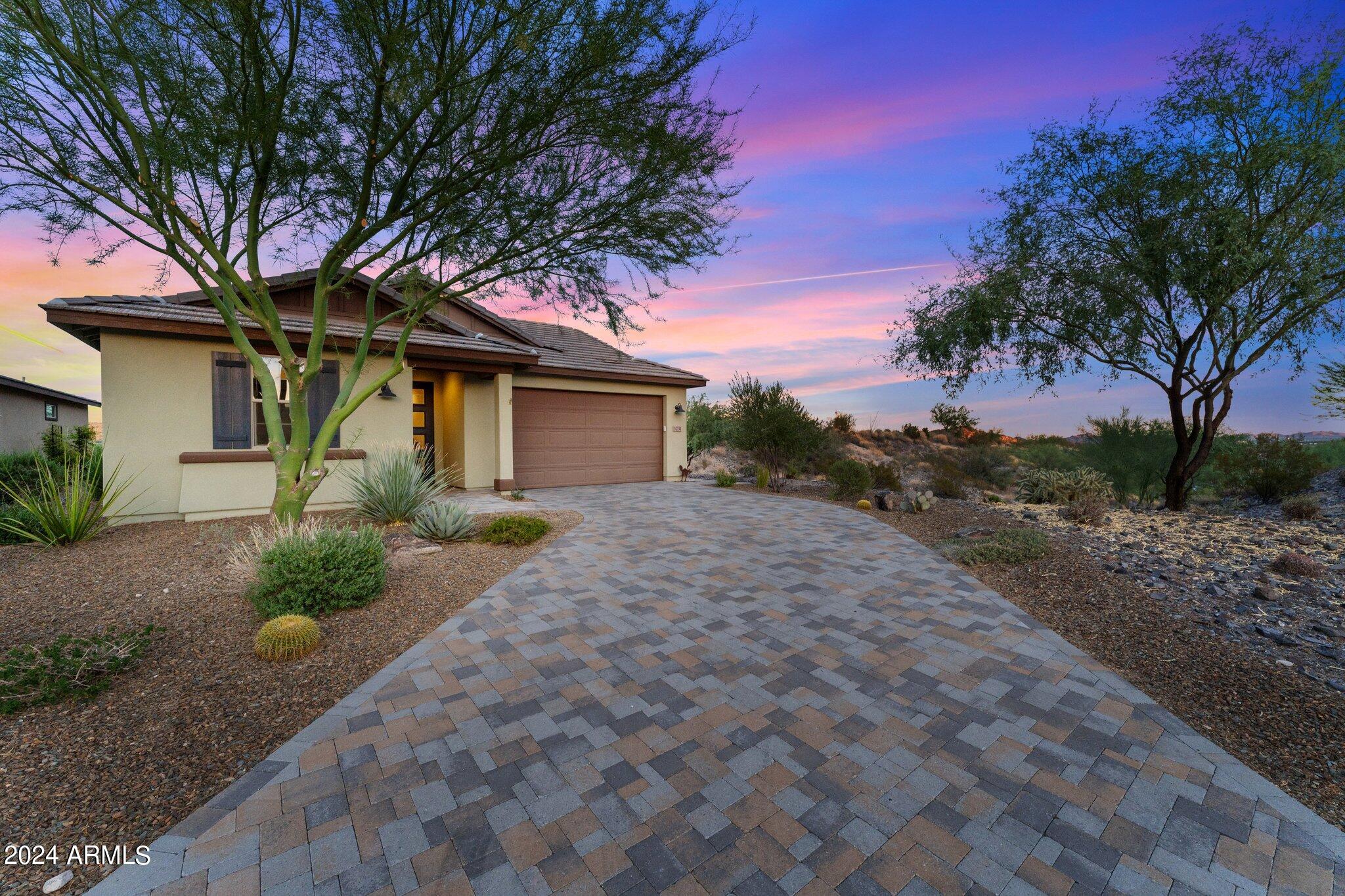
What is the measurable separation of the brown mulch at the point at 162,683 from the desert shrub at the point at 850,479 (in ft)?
23.6

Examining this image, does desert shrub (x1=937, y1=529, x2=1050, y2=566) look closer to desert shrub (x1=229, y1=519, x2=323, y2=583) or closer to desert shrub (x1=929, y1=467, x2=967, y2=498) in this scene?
desert shrub (x1=929, y1=467, x2=967, y2=498)

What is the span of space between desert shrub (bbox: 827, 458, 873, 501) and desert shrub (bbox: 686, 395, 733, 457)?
7.85 meters

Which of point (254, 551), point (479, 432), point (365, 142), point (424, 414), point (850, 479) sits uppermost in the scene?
point (365, 142)

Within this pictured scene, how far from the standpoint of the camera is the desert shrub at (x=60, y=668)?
2.73 meters

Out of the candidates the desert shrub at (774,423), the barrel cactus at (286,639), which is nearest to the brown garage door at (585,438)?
the desert shrub at (774,423)

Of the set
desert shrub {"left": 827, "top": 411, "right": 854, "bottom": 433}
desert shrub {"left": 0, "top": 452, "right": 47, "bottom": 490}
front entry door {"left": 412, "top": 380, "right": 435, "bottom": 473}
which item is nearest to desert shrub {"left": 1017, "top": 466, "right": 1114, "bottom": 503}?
desert shrub {"left": 827, "top": 411, "right": 854, "bottom": 433}

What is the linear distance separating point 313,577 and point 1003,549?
6839 millimetres

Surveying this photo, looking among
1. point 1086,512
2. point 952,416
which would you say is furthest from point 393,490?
point 952,416

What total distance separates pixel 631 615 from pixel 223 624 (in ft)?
10.2

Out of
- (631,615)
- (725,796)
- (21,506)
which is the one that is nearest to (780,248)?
(631,615)

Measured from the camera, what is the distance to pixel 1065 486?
9.27m

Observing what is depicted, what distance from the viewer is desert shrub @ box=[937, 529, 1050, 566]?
18.2 feet

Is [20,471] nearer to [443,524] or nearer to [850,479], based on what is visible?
[443,524]

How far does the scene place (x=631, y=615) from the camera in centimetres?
421
